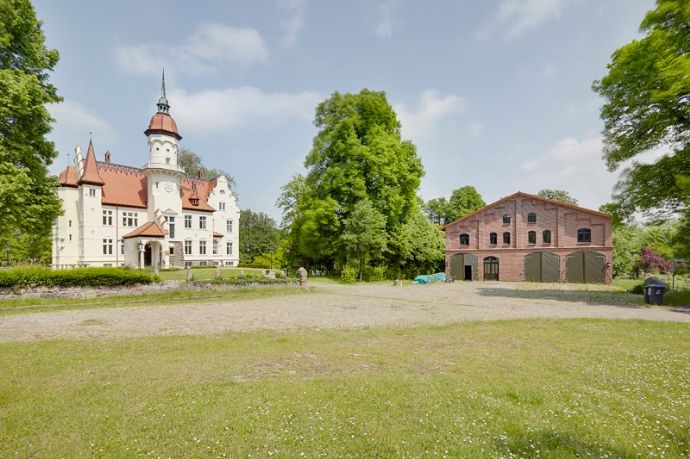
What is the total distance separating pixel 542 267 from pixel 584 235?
5.02m

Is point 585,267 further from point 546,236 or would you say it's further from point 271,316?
point 271,316

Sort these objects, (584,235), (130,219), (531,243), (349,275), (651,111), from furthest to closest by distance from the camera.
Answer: (130,219) → (531,243) → (584,235) → (349,275) → (651,111)

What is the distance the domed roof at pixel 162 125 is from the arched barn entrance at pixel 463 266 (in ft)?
119

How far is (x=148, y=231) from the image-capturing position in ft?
125

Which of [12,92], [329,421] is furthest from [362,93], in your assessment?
[329,421]

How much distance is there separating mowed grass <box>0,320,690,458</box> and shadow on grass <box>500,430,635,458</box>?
0.06ft

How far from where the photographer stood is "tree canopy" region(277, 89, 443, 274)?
32469 mm

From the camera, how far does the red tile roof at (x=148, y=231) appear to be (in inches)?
1486

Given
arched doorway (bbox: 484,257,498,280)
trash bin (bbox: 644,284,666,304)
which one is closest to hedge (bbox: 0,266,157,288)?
trash bin (bbox: 644,284,666,304)

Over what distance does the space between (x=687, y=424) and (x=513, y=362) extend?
2830mm

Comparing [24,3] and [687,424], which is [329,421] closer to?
[687,424]

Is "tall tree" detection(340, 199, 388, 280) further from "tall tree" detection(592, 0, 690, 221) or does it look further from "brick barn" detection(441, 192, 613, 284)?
"tall tree" detection(592, 0, 690, 221)

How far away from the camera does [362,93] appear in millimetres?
35562

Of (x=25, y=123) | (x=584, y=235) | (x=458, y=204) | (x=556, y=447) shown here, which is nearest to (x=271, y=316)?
(x=556, y=447)
